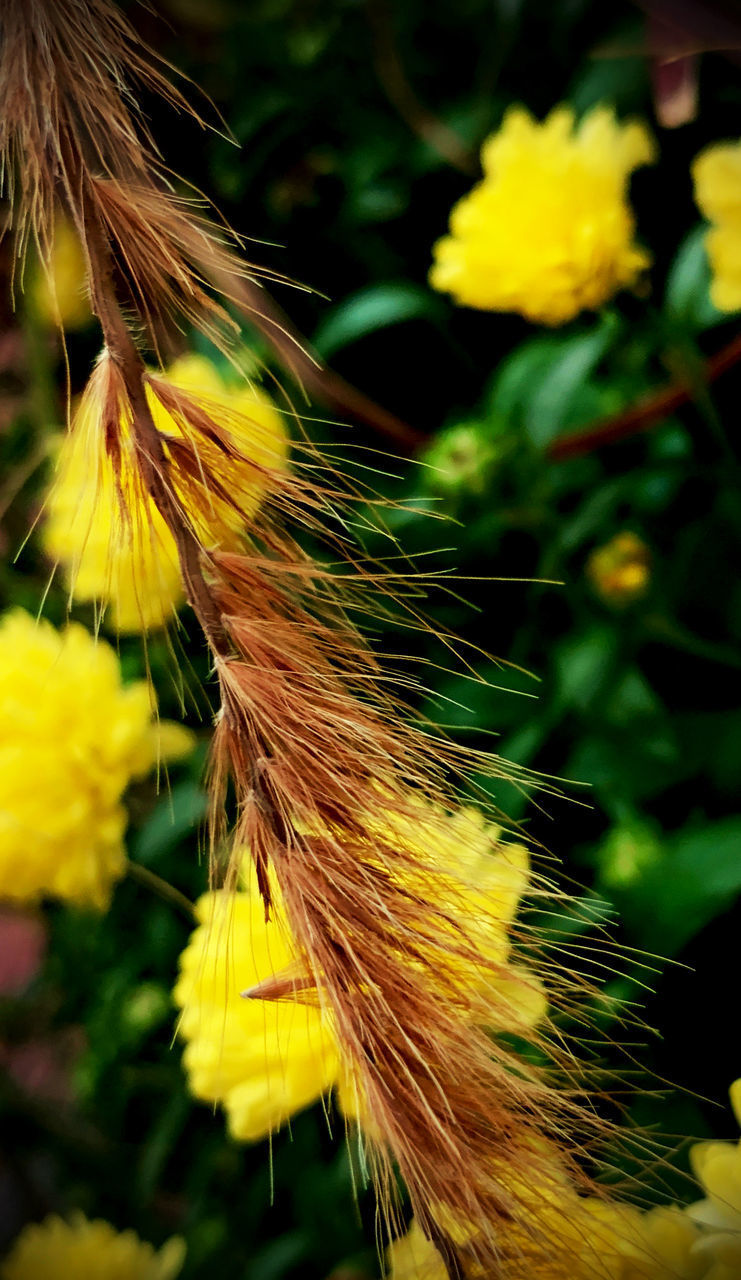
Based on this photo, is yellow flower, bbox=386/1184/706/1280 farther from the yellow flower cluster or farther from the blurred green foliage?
the yellow flower cluster

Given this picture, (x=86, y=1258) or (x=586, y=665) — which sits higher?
(x=586, y=665)

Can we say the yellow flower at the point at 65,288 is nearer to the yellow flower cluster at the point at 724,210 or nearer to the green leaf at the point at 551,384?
the green leaf at the point at 551,384

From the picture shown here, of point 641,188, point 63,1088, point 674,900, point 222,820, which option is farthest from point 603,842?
point 641,188

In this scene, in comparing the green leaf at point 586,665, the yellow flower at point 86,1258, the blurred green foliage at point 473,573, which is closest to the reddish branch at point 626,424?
the blurred green foliage at point 473,573

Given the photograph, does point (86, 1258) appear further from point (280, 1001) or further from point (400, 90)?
point (400, 90)

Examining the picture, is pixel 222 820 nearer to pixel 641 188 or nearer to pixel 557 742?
pixel 557 742

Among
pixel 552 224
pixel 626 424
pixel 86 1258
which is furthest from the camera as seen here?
pixel 626 424

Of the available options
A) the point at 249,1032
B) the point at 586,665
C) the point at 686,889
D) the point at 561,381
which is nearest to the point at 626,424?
the point at 561,381

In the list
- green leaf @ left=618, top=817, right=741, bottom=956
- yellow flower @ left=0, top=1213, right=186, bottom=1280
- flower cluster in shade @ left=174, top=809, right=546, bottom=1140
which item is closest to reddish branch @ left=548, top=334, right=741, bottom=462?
green leaf @ left=618, top=817, right=741, bottom=956
